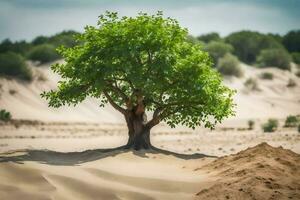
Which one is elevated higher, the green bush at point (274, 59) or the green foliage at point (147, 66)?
the green bush at point (274, 59)

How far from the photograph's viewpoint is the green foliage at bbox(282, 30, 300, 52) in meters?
78.3

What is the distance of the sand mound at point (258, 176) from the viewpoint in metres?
8.07

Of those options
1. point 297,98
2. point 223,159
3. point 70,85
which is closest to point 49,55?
point 297,98

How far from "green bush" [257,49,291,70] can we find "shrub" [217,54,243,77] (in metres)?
6.81

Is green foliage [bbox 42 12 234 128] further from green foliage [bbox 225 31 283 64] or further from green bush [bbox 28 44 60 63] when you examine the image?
green foliage [bbox 225 31 283 64]

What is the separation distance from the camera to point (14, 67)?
43625 mm

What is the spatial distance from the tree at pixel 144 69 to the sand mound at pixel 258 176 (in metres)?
4.43

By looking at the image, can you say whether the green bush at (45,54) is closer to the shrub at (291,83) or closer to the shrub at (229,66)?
the shrub at (229,66)

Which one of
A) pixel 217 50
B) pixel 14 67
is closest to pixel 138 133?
pixel 14 67

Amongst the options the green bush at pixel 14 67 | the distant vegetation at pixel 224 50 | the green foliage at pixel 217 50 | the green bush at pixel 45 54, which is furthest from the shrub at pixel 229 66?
the green bush at pixel 14 67

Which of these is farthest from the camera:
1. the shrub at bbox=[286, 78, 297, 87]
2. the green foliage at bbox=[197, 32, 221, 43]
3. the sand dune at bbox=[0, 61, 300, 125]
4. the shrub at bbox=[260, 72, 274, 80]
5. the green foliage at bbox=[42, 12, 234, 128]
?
the green foliage at bbox=[197, 32, 221, 43]

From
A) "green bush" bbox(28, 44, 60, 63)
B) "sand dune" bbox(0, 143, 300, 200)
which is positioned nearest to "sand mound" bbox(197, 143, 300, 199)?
"sand dune" bbox(0, 143, 300, 200)

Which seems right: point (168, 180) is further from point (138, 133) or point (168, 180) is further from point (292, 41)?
point (292, 41)

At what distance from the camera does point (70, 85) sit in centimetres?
1588
